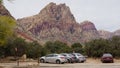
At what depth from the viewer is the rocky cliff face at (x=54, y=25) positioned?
170125 mm

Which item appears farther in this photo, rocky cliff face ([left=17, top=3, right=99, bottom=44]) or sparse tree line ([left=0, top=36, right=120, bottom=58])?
rocky cliff face ([left=17, top=3, right=99, bottom=44])

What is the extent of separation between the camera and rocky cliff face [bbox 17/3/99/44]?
170125mm

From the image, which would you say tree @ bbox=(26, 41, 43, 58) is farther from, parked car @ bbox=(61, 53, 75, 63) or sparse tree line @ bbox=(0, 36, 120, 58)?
parked car @ bbox=(61, 53, 75, 63)

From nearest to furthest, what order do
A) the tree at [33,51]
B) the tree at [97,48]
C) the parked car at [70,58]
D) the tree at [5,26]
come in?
the tree at [5,26], the parked car at [70,58], the tree at [33,51], the tree at [97,48]

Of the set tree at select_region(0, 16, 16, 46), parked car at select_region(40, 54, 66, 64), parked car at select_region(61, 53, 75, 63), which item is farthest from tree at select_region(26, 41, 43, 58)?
tree at select_region(0, 16, 16, 46)

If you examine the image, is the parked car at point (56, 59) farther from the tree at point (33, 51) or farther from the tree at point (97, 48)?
the tree at point (97, 48)

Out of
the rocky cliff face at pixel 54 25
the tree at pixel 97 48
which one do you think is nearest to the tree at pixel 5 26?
the tree at pixel 97 48

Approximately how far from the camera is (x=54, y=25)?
17488 centimetres

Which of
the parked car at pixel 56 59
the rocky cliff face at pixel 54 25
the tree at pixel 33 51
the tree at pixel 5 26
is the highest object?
the rocky cliff face at pixel 54 25

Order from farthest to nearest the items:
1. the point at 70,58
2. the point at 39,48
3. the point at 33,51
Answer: the point at 39,48
the point at 33,51
the point at 70,58

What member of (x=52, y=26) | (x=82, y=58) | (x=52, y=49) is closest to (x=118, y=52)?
(x=82, y=58)

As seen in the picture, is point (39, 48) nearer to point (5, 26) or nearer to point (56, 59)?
point (56, 59)

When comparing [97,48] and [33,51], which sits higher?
[97,48]

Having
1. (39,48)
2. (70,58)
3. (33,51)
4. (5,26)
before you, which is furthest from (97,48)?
(5,26)
